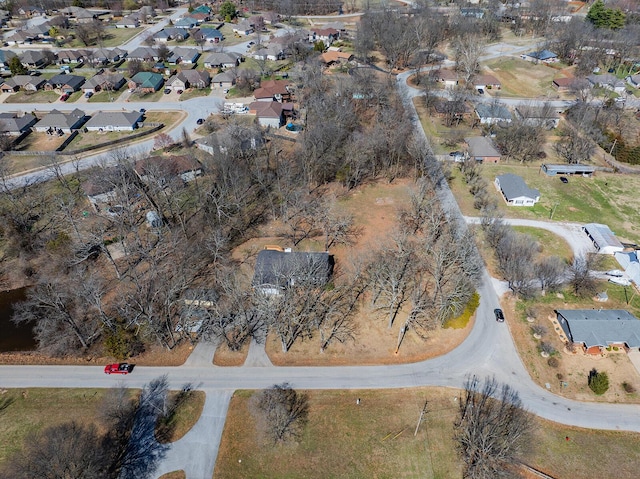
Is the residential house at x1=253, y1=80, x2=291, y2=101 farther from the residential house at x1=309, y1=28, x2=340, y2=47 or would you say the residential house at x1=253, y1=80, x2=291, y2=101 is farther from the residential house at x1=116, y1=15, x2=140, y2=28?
the residential house at x1=116, y1=15, x2=140, y2=28

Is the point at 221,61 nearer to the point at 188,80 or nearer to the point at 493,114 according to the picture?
the point at 188,80

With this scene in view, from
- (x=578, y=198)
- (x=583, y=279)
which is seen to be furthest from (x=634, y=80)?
(x=583, y=279)

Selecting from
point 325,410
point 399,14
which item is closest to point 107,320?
point 325,410

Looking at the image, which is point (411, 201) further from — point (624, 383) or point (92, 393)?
point (92, 393)

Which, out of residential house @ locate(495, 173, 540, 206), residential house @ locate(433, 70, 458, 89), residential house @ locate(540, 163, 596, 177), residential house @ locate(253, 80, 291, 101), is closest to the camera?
residential house @ locate(495, 173, 540, 206)

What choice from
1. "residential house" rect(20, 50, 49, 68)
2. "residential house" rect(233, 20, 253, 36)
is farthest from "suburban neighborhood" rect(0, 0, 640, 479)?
"residential house" rect(233, 20, 253, 36)

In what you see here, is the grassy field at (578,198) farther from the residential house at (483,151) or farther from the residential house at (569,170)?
the residential house at (483,151)
